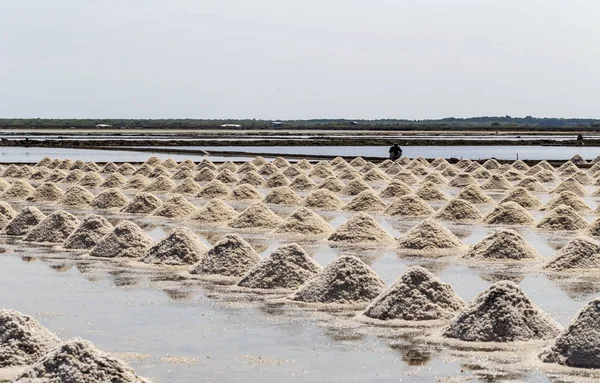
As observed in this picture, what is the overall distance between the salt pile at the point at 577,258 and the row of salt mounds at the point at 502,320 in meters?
6.04

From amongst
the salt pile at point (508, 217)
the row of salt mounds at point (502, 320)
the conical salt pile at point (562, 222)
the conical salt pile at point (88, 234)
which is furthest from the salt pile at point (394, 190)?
the row of salt mounds at point (502, 320)

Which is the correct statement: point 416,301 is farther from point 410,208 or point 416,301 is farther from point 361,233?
point 410,208

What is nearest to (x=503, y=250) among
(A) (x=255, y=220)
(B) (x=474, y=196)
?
(A) (x=255, y=220)

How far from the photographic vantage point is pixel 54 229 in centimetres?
2527

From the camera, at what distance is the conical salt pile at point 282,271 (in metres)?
18.2

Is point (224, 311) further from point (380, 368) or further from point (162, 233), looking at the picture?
point (162, 233)

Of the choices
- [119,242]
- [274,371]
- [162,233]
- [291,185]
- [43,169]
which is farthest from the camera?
[43,169]

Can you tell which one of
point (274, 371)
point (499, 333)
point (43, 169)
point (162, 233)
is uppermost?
point (43, 169)

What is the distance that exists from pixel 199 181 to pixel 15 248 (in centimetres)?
2168

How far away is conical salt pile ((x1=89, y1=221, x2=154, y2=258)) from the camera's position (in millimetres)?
22266

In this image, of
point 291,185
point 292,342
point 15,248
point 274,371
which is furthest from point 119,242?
point 291,185

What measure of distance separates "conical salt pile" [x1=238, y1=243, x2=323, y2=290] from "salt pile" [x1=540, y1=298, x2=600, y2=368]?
19.9ft

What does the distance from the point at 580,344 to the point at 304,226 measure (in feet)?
47.6

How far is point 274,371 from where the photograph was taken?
12.3 meters
